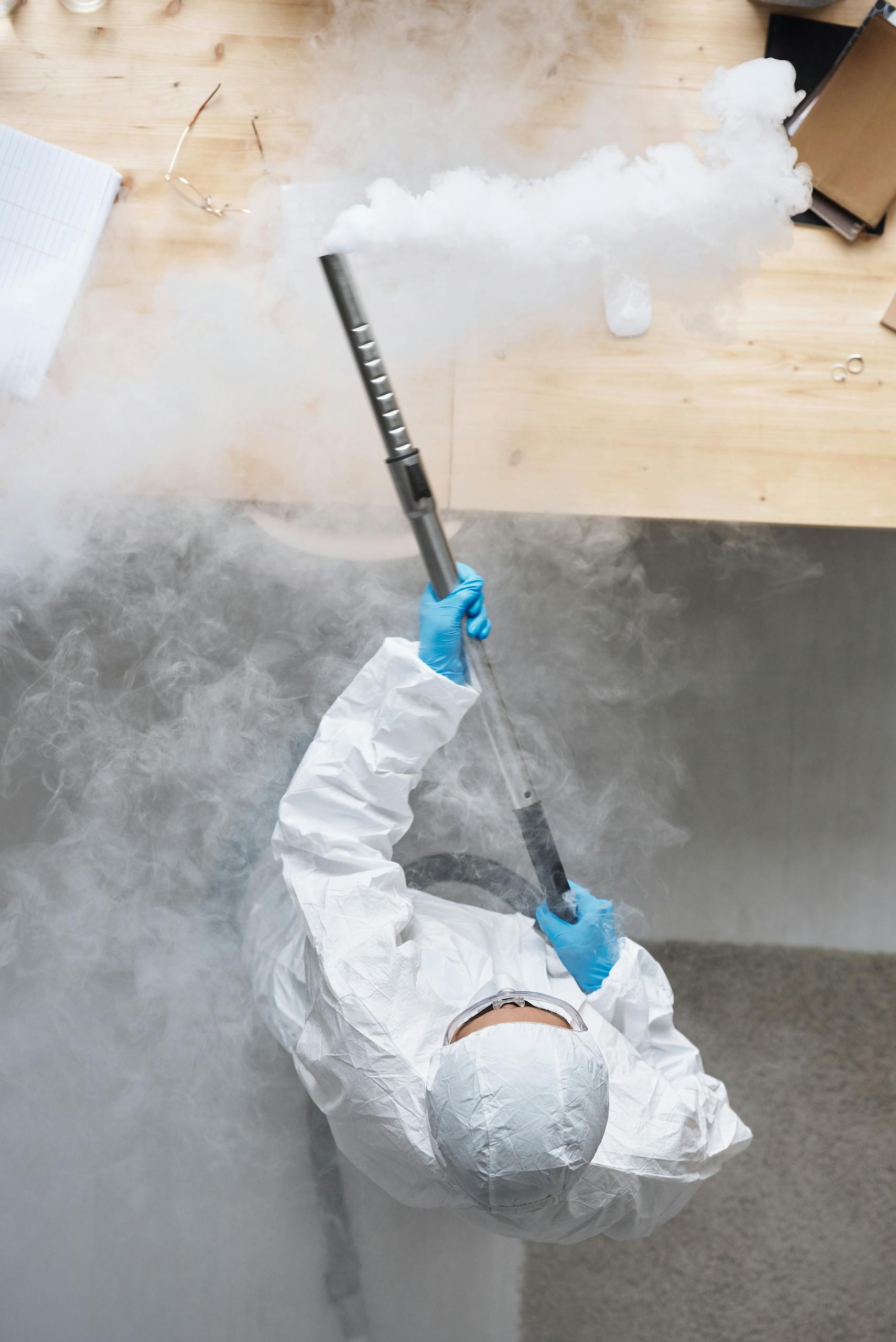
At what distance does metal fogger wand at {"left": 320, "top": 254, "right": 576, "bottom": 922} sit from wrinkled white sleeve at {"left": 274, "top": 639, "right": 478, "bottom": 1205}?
0.08 meters

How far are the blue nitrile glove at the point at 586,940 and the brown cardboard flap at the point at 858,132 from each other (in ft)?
3.57

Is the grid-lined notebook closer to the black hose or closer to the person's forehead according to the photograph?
→ the black hose

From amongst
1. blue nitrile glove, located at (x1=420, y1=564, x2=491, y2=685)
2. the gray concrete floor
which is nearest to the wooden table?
blue nitrile glove, located at (x1=420, y1=564, x2=491, y2=685)

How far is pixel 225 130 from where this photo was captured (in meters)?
1.18

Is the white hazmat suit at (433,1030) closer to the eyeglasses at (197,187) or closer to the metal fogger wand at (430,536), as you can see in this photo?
the metal fogger wand at (430,536)

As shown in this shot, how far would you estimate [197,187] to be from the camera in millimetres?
1183

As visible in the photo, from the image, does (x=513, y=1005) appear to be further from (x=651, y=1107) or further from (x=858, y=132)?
(x=858, y=132)

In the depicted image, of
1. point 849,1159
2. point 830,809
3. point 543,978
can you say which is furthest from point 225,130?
point 849,1159

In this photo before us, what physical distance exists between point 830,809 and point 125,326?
1.67 meters

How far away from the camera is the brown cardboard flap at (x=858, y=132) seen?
120 centimetres

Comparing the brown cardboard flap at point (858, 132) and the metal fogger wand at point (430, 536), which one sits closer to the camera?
the metal fogger wand at point (430, 536)

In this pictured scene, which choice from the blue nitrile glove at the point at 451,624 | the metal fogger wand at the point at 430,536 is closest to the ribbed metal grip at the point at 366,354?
the metal fogger wand at the point at 430,536

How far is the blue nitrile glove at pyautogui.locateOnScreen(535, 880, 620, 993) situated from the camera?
1220mm

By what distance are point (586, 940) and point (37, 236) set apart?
1277 millimetres
